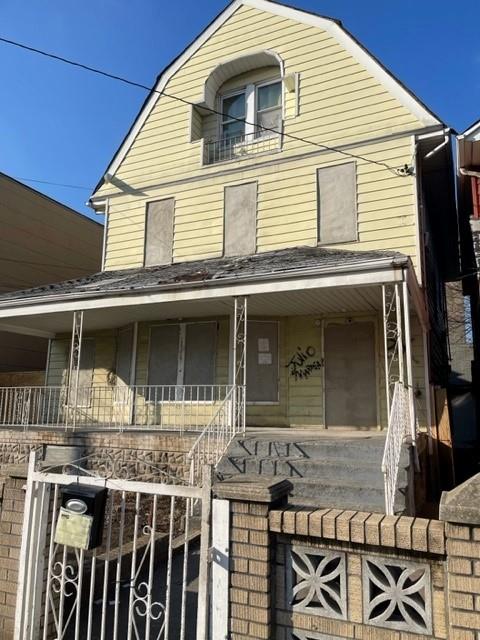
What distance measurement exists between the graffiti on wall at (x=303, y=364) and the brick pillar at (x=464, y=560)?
797cm

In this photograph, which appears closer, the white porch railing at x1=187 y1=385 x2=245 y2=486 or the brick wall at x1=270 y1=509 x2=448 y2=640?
the brick wall at x1=270 y1=509 x2=448 y2=640

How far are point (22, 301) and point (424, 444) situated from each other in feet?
27.8

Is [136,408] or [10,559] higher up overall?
[136,408]

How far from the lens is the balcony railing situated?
12016 mm

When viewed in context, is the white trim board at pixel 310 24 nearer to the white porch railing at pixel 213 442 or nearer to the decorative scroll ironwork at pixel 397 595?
the white porch railing at pixel 213 442

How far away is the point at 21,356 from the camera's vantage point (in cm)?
1769

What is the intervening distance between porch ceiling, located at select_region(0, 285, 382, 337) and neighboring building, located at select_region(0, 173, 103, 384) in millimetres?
4825

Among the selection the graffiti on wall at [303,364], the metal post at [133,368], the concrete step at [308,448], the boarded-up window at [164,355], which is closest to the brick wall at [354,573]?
the concrete step at [308,448]

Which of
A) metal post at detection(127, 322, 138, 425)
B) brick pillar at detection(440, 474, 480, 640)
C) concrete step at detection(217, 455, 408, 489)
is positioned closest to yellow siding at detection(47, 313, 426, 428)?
metal post at detection(127, 322, 138, 425)

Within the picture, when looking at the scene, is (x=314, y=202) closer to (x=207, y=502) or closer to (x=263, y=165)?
(x=263, y=165)

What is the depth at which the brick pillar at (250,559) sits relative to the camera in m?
2.75

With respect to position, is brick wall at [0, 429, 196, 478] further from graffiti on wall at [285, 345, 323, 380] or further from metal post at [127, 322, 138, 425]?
graffiti on wall at [285, 345, 323, 380]

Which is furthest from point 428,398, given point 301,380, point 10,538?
point 10,538

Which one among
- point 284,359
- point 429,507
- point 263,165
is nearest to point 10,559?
point 429,507
